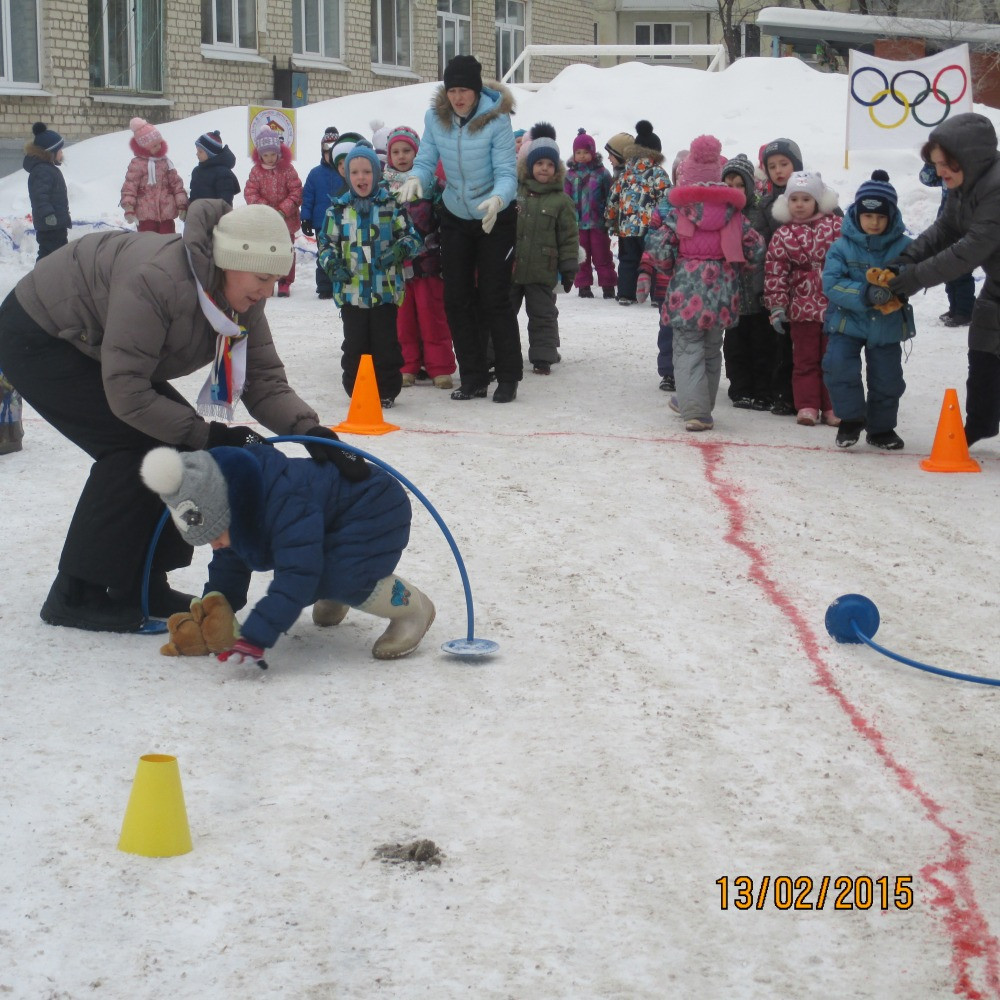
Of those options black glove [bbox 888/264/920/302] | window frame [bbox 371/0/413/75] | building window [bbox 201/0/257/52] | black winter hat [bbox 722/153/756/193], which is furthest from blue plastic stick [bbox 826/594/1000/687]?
window frame [bbox 371/0/413/75]

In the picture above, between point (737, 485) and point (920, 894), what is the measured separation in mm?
4130

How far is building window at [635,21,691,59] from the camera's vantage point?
149 ft

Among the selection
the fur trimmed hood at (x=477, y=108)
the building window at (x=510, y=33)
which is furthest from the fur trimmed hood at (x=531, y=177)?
the building window at (x=510, y=33)

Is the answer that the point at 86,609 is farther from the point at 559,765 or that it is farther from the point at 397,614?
the point at 559,765

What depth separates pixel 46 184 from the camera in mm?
14664

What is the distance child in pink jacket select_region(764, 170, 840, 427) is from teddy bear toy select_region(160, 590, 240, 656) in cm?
466

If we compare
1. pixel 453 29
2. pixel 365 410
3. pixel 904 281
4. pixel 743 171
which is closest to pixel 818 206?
pixel 743 171

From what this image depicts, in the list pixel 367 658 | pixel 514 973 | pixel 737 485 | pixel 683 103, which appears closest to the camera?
pixel 514 973

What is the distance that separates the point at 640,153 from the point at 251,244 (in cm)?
1065

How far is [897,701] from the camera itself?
170 inches

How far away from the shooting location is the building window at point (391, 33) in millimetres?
29547

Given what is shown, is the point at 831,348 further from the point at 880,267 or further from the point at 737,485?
the point at 737,485

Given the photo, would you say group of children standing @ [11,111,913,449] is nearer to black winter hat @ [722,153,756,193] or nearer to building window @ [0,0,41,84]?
black winter hat @ [722,153,756,193]

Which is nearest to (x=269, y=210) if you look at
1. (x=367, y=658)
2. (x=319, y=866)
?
(x=367, y=658)
